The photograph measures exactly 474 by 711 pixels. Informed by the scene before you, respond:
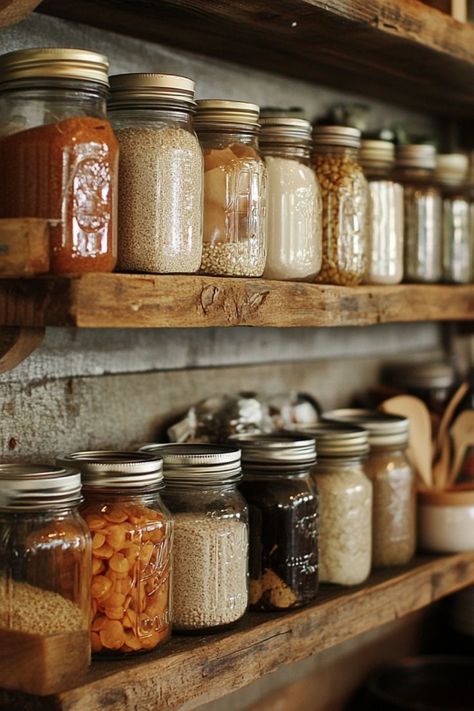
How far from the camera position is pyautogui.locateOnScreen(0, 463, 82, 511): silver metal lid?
0.94m

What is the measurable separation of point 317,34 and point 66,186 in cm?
49

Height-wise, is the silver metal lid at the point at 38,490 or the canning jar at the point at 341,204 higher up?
the canning jar at the point at 341,204

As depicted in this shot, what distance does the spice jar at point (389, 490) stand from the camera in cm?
142

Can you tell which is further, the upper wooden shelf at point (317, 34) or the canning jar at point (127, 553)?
the upper wooden shelf at point (317, 34)

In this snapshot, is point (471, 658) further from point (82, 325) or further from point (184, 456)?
point (82, 325)

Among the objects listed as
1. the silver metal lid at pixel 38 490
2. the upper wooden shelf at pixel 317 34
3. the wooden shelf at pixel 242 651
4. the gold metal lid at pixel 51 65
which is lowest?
the wooden shelf at pixel 242 651

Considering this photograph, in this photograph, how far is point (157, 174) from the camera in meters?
1.01

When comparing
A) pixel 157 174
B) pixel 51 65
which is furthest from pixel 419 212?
pixel 51 65

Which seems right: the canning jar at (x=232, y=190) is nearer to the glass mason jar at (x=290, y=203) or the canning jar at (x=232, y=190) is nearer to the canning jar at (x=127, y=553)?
the glass mason jar at (x=290, y=203)

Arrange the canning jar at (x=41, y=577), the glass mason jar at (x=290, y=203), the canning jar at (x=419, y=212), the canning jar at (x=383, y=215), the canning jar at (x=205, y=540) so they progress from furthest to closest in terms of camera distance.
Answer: the canning jar at (x=419, y=212), the canning jar at (x=383, y=215), the glass mason jar at (x=290, y=203), the canning jar at (x=205, y=540), the canning jar at (x=41, y=577)

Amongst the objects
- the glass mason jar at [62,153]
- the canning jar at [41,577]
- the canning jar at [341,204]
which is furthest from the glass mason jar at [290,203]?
the canning jar at [41,577]

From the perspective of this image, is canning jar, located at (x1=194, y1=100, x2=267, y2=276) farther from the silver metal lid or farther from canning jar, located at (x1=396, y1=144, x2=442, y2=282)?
canning jar, located at (x1=396, y1=144, x2=442, y2=282)

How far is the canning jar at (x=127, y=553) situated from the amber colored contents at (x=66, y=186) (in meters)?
0.21

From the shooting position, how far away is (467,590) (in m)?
1.90
